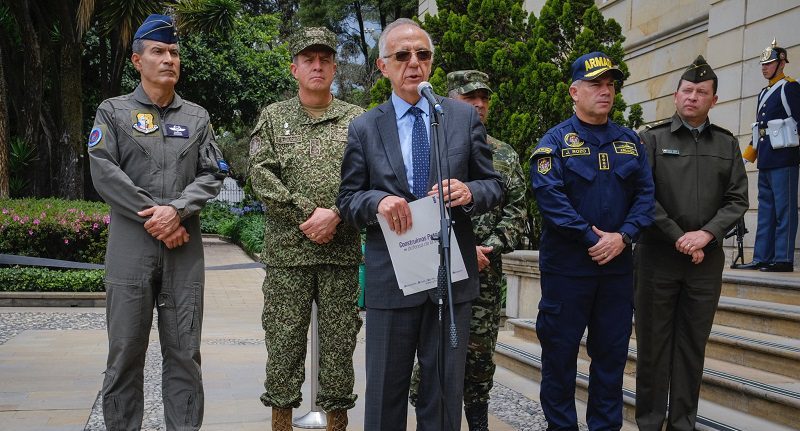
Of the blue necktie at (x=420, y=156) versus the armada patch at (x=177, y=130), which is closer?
the blue necktie at (x=420, y=156)

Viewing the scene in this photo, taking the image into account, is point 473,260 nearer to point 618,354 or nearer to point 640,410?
point 618,354

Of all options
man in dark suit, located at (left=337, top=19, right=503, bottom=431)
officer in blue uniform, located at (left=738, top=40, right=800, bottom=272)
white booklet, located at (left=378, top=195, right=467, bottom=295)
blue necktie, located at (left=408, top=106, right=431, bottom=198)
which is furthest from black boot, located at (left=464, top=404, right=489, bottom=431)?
officer in blue uniform, located at (left=738, top=40, right=800, bottom=272)

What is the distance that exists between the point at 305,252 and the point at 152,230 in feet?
2.52

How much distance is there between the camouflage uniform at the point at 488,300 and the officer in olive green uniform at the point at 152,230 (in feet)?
4.21

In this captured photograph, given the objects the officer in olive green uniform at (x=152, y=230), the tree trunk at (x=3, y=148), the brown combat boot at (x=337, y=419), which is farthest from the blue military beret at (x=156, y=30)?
the tree trunk at (x=3, y=148)

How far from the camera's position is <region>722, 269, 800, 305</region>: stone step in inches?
237

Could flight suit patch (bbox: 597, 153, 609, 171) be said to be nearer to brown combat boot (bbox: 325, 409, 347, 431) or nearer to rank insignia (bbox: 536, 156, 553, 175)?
rank insignia (bbox: 536, 156, 553, 175)

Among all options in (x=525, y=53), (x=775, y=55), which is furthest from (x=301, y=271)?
(x=775, y=55)

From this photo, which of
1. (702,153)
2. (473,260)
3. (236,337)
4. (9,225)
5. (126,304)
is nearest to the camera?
(473,260)

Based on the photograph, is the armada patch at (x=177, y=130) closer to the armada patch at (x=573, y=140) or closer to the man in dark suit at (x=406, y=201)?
the man in dark suit at (x=406, y=201)

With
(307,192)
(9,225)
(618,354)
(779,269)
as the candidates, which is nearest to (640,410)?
(618,354)

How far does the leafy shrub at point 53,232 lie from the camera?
11.2m

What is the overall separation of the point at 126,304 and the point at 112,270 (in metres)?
0.18

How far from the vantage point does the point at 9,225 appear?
36.5ft
